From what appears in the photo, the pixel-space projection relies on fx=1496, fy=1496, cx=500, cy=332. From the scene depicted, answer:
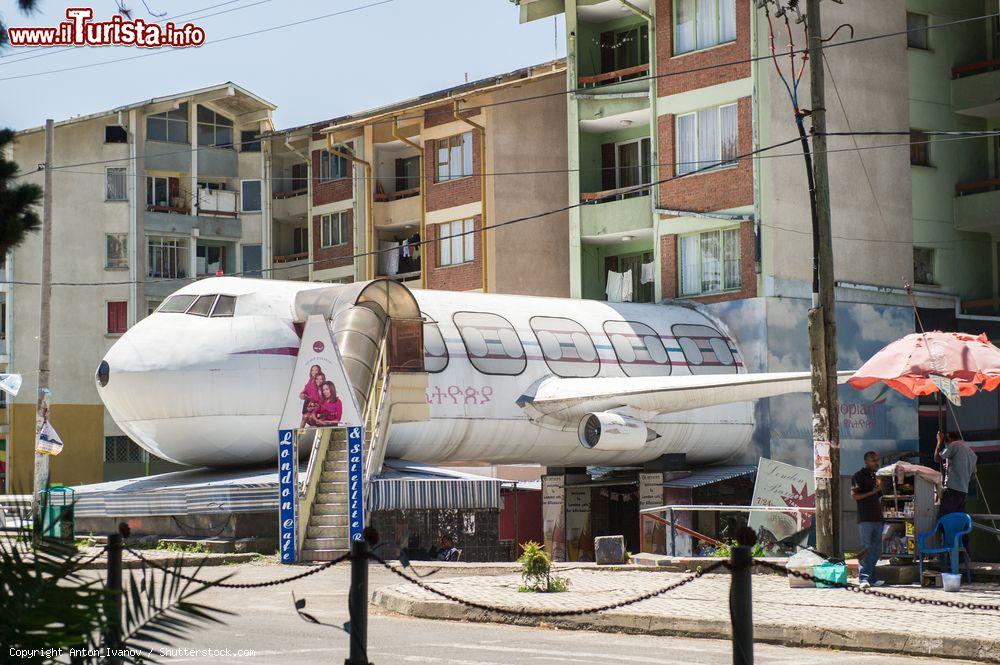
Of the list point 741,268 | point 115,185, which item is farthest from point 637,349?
point 115,185

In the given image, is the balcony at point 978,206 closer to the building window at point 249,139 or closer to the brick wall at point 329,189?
the brick wall at point 329,189

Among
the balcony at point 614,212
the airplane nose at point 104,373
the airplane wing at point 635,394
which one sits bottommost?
the airplane wing at point 635,394

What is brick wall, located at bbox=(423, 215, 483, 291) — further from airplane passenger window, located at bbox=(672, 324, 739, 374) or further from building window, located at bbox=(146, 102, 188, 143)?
building window, located at bbox=(146, 102, 188, 143)

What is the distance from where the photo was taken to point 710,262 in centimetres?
Answer: 3688

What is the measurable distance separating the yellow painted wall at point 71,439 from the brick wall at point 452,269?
55.6ft

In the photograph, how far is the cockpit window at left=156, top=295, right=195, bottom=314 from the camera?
96.1 ft

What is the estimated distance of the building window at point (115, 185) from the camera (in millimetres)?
61000

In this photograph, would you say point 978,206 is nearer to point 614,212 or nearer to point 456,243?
point 614,212

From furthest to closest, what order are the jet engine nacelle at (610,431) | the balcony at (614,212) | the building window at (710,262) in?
the balcony at (614,212)
the building window at (710,262)
the jet engine nacelle at (610,431)

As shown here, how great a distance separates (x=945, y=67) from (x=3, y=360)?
37346mm

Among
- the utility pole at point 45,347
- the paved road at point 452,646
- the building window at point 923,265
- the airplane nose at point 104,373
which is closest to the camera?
the paved road at point 452,646

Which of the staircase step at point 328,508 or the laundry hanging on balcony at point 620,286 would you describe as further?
the laundry hanging on balcony at point 620,286

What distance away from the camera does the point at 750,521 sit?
31406 mm

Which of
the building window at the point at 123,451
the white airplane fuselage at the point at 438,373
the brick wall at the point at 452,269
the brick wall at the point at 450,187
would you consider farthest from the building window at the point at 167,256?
the white airplane fuselage at the point at 438,373
